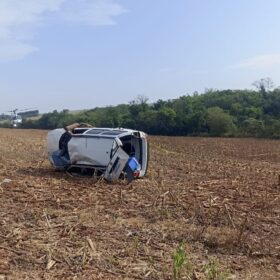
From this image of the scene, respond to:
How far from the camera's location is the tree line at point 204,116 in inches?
2733

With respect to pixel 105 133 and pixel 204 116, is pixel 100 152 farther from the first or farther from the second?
pixel 204 116

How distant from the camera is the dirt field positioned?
18.2 ft

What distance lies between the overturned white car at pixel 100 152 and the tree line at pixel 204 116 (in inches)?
1995

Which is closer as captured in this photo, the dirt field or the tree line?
the dirt field

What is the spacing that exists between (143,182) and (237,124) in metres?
62.0

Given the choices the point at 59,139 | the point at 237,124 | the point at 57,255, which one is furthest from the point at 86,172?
the point at 237,124

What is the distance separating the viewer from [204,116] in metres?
73.6

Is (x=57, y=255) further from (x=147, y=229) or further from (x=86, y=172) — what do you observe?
(x=86, y=172)

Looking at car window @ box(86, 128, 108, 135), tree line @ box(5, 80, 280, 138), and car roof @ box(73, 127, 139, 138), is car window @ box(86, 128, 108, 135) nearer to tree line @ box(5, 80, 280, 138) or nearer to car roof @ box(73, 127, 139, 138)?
car roof @ box(73, 127, 139, 138)

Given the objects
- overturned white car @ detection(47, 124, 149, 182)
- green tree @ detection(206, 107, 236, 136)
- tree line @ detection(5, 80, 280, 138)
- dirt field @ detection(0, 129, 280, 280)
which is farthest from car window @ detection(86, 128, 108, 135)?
green tree @ detection(206, 107, 236, 136)

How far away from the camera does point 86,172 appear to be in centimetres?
1366

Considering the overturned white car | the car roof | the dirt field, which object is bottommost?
the dirt field

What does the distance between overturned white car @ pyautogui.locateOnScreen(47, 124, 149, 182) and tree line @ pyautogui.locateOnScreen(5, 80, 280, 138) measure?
166 feet

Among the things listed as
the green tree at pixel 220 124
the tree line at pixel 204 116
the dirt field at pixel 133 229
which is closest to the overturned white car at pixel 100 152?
the dirt field at pixel 133 229
